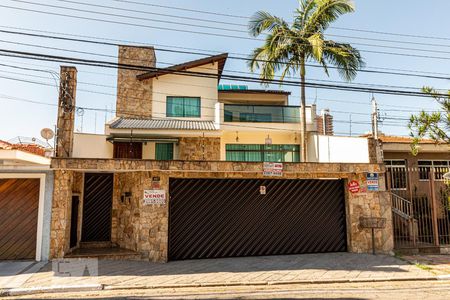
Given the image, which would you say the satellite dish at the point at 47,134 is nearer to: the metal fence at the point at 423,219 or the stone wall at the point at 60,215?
the stone wall at the point at 60,215

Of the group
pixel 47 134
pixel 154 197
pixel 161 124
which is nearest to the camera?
pixel 154 197

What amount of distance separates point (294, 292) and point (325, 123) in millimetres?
16341

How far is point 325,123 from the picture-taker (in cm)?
2148

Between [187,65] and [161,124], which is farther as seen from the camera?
[187,65]

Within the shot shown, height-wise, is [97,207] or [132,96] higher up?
[132,96]

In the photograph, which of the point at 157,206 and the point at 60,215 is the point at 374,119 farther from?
the point at 60,215

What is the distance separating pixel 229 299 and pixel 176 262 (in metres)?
3.56

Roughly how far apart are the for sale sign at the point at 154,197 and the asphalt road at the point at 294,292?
3.07 meters

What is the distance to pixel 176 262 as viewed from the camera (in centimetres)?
968

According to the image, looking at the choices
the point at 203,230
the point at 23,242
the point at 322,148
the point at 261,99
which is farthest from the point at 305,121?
the point at 23,242

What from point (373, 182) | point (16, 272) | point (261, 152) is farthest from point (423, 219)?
point (16, 272)

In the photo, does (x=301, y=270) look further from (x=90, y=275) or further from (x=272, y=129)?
(x=272, y=129)

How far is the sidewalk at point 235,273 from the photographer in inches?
296

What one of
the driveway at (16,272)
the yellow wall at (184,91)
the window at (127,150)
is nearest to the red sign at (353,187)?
the yellow wall at (184,91)
